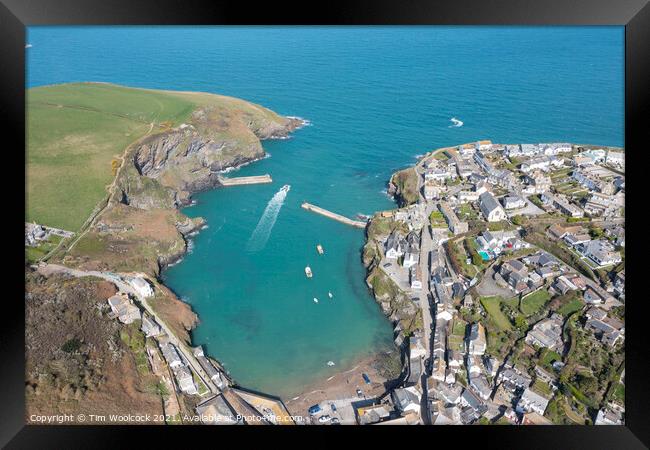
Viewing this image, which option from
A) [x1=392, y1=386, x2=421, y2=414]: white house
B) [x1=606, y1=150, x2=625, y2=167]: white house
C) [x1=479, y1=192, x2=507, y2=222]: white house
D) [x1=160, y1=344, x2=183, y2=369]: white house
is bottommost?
[x1=392, y1=386, x2=421, y2=414]: white house

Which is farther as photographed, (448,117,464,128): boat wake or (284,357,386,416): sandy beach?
(448,117,464,128): boat wake

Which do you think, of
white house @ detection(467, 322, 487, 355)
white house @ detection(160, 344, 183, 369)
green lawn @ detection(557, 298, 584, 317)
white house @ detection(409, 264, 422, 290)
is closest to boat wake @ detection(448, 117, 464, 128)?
white house @ detection(409, 264, 422, 290)

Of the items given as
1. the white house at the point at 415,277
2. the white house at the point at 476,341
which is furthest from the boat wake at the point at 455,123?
the white house at the point at 476,341

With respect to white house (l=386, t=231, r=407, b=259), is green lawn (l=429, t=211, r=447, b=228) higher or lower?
higher

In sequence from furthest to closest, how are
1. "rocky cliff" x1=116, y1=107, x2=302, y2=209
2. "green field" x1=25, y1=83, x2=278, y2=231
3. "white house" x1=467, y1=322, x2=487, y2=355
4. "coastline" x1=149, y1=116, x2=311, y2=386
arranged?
1. "rocky cliff" x1=116, y1=107, x2=302, y2=209
2. "green field" x1=25, y1=83, x2=278, y2=231
3. "coastline" x1=149, y1=116, x2=311, y2=386
4. "white house" x1=467, y1=322, x2=487, y2=355

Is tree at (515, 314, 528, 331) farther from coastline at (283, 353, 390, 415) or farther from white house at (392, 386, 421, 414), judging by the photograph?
coastline at (283, 353, 390, 415)

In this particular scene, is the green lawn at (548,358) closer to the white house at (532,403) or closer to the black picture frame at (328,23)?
the white house at (532,403)

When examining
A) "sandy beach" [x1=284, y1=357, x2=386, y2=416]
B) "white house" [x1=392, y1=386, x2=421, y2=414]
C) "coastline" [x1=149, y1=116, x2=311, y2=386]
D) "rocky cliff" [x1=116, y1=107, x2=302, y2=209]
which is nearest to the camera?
"white house" [x1=392, y1=386, x2=421, y2=414]
